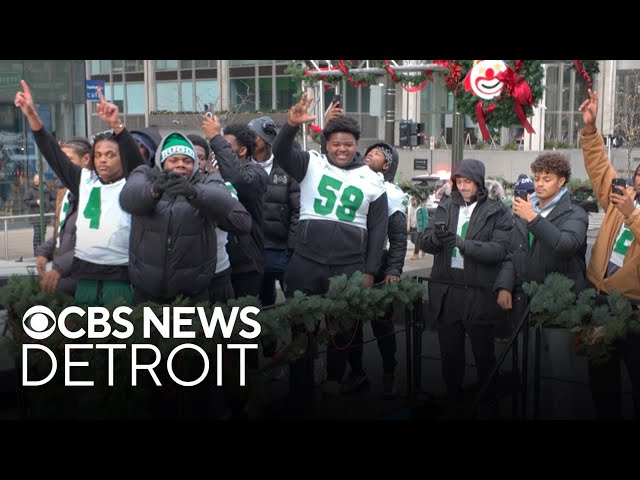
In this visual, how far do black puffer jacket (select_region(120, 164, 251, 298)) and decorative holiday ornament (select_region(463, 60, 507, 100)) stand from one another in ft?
17.1

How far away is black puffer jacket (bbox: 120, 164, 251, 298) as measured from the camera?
4730 millimetres

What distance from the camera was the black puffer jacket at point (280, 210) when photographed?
6.47 metres

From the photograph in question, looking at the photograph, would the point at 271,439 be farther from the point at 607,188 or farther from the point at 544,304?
the point at 607,188

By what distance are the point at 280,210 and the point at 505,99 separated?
454cm

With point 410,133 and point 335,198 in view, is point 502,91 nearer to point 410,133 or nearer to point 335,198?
point 335,198

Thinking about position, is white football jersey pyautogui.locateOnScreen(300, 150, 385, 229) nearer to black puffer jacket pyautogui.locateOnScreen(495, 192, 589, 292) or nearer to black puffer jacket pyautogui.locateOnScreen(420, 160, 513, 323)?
black puffer jacket pyautogui.locateOnScreen(420, 160, 513, 323)

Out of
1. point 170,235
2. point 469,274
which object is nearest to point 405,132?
point 469,274

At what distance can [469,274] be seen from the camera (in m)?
5.79

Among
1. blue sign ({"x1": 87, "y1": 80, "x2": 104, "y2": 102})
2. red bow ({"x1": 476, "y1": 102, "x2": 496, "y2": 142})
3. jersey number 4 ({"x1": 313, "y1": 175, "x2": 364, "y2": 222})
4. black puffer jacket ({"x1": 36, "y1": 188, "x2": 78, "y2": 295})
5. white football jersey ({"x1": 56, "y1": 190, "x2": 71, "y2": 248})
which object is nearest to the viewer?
black puffer jacket ({"x1": 36, "y1": 188, "x2": 78, "y2": 295})

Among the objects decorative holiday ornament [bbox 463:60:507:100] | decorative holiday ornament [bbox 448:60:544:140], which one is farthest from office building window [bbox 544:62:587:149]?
decorative holiday ornament [bbox 463:60:507:100]

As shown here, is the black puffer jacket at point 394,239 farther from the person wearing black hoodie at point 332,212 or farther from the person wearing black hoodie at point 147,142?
the person wearing black hoodie at point 147,142

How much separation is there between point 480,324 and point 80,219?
8.44 feet

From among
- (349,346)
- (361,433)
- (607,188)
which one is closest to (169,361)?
(361,433)

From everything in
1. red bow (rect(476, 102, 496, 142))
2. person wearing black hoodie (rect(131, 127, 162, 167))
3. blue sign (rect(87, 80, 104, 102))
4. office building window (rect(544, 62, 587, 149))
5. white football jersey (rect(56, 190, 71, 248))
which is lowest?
white football jersey (rect(56, 190, 71, 248))
